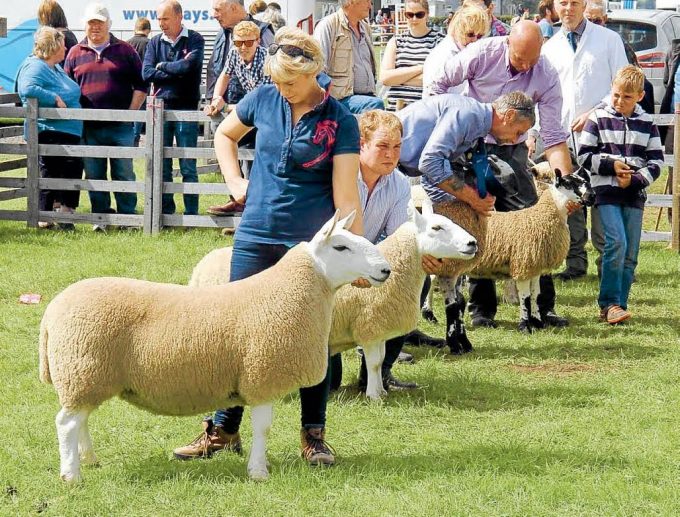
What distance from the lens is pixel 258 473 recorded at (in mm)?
4668

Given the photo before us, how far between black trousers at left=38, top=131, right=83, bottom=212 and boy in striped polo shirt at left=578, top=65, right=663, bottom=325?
5.99 meters

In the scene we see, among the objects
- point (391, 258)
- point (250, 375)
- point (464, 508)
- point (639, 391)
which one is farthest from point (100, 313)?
point (639, 391)

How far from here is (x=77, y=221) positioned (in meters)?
11.6

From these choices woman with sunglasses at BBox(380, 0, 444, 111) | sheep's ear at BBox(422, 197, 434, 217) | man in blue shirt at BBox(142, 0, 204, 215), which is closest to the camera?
sheep's ear at BBox(422, 197, 434, 217)

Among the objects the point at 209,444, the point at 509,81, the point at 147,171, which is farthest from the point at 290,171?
the point at 147,171

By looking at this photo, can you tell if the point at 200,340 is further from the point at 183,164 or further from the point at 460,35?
the point at 183,164

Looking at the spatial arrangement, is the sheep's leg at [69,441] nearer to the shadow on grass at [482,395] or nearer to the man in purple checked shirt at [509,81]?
the shadow on grass at [482,395]

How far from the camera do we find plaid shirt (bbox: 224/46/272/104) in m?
10.5

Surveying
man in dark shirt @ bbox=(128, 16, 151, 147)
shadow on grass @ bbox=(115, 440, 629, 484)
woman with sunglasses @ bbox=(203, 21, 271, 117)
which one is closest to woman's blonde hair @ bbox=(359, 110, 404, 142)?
shadow on grass @ bbox=(115, 440, 629, 484)

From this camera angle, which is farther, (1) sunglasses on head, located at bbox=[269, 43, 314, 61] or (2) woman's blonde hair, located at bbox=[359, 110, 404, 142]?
(2) woman's blonde hair, located at bbox=[359, 110, 404, 142]

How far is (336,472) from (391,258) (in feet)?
5.74

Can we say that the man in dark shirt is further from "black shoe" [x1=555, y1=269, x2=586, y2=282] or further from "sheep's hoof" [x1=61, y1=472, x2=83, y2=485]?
"sheep's hoof" [x1=61, y1=472, x2=83, y2=485]

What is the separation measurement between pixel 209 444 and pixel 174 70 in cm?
728

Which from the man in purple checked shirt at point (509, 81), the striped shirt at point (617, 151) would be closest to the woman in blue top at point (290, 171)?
the man in purple checked shirt at point (509, 81)
